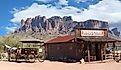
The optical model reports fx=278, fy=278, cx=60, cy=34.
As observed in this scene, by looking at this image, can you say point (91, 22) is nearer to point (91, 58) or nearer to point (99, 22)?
point (99, 22)

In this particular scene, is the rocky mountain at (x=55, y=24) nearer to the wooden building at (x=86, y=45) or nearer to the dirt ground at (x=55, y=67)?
the wooden building at (x=86, y=45)

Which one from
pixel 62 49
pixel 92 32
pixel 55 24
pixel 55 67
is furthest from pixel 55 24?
pixel 55 67

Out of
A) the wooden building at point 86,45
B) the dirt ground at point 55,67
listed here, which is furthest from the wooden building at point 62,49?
the dirt ground at point 55,67

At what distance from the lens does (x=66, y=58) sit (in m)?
32.1

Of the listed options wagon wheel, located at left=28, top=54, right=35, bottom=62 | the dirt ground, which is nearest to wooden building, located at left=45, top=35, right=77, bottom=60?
wagon wheel, located at left=28, top=54, right=35, bottom=62

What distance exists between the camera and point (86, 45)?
104 ft

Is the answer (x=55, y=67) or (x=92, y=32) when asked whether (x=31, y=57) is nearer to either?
(x=92, y=32)

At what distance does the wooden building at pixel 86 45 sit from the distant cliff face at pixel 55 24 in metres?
134

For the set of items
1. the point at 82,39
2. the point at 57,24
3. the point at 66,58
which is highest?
the point at 57,24

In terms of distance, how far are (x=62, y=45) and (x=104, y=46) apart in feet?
16.2

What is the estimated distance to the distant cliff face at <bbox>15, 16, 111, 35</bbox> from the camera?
173 meters

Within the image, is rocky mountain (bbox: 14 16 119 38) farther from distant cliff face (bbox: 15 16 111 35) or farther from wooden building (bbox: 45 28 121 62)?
wooden building (bbox: 45 28 121 62)

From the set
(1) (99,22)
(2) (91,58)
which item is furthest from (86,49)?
(1) (99,22)

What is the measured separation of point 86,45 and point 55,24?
15299 cm
